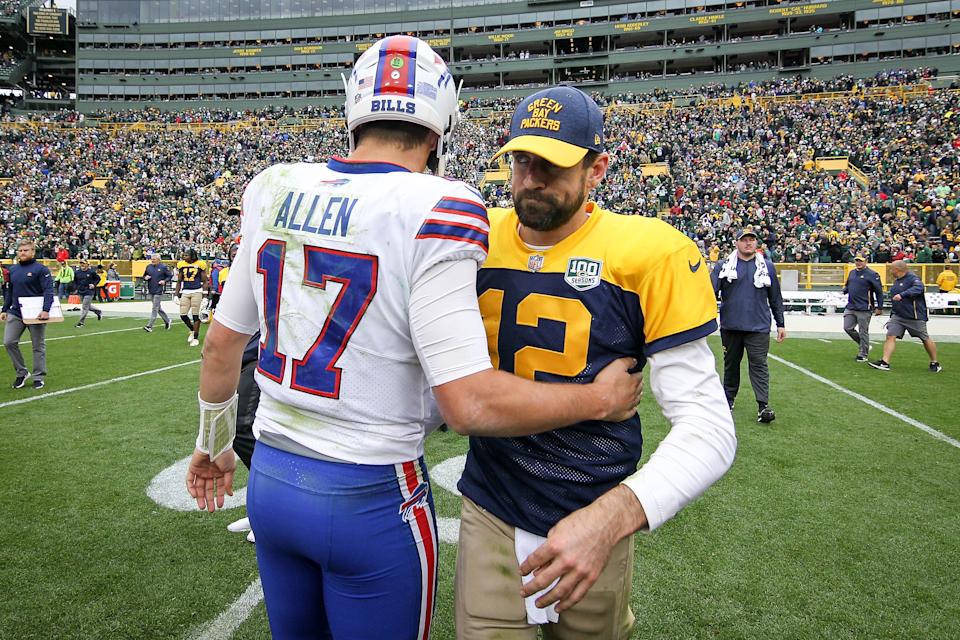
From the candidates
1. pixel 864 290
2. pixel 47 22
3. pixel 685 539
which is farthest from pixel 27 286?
pixel 47 22

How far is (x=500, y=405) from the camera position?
54.9 inches

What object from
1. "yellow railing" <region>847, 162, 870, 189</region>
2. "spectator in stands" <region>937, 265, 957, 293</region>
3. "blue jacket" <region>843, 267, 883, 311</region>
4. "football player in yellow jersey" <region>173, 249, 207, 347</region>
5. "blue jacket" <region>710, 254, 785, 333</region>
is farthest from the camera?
"yellow railing" <region>847, 162, 870, 189</region>

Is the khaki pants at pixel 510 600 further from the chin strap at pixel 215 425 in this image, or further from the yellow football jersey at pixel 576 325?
the chin strap at pixel 215 425

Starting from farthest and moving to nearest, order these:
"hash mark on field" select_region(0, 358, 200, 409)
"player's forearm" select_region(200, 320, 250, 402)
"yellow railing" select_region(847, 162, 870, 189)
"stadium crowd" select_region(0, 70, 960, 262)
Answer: "yellow railing" select_region(847, 162, 870, 189) → "stadium crowd" select_region(0, 70, 960, 262) → "hash mark on field" select_region(0, 358, 200, 409) → "player's forearm" select_region(200, 320, 250, 402)

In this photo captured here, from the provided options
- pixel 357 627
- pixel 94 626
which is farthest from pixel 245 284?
pixel 94 626

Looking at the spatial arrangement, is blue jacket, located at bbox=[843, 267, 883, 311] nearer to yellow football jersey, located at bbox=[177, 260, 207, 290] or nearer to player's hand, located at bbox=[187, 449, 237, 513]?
player's hand, located at bbox=[187, 449, 237, 513]

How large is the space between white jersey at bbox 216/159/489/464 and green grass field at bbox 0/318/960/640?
82.0 inches

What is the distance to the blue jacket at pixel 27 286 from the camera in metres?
8.91

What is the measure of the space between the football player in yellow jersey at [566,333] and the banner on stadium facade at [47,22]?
264 ft

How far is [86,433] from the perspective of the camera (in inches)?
258

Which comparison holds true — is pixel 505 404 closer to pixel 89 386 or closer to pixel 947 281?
pixel 89 386

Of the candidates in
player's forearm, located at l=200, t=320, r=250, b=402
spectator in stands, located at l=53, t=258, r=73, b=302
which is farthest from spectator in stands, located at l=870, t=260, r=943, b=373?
spectator in stands, located at l=53, t=258, r=73, b=302

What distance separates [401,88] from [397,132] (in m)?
0.12

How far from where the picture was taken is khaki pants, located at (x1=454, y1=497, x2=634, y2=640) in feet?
5.89
